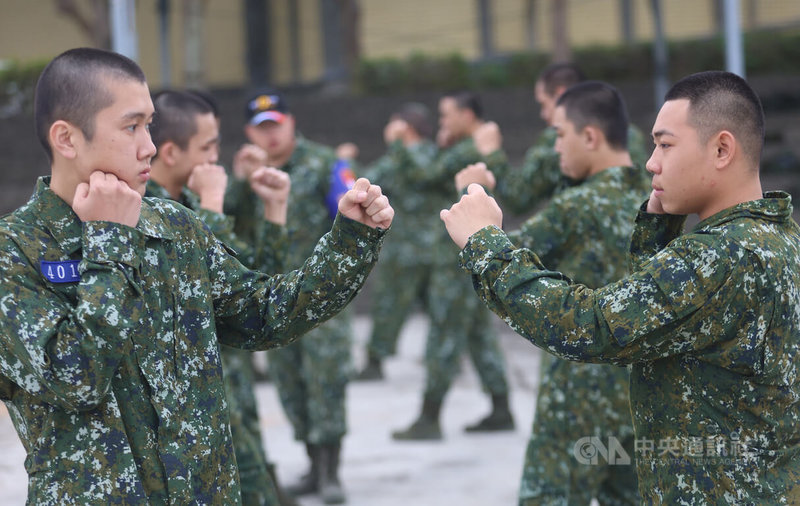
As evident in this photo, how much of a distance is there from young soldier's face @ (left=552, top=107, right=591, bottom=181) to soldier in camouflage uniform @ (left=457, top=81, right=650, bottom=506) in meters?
0.09

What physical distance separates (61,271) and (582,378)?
89.5 inches

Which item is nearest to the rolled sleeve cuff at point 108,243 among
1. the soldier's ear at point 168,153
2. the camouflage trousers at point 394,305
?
the soldier's ear at point 168,153

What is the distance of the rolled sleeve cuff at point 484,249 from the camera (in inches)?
96.0

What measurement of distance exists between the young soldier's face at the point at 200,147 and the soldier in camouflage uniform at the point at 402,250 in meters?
4.08

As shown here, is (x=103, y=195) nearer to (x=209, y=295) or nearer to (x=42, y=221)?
(x=42, y=221)

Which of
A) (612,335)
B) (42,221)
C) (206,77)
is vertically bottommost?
(612,335)

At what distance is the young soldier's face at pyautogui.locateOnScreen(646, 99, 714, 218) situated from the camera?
8.12 feet

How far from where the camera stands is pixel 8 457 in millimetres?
6301

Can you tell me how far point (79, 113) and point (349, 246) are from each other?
0.70 m

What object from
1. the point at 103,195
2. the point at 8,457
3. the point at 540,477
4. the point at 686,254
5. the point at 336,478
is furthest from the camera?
the point at 8,457

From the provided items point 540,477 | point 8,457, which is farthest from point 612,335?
point 8,457

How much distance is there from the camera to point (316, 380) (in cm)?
547

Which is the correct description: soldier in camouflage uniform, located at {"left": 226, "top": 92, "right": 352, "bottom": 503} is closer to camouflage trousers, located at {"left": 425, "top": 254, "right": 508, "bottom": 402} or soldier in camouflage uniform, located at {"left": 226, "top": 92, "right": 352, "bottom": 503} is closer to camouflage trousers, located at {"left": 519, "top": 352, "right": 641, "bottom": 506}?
camouflage trousers, located at {"left": 425, "top": 254, "right": 508, "bottom": 402}

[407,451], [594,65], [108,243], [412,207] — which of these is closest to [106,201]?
[108,243]
